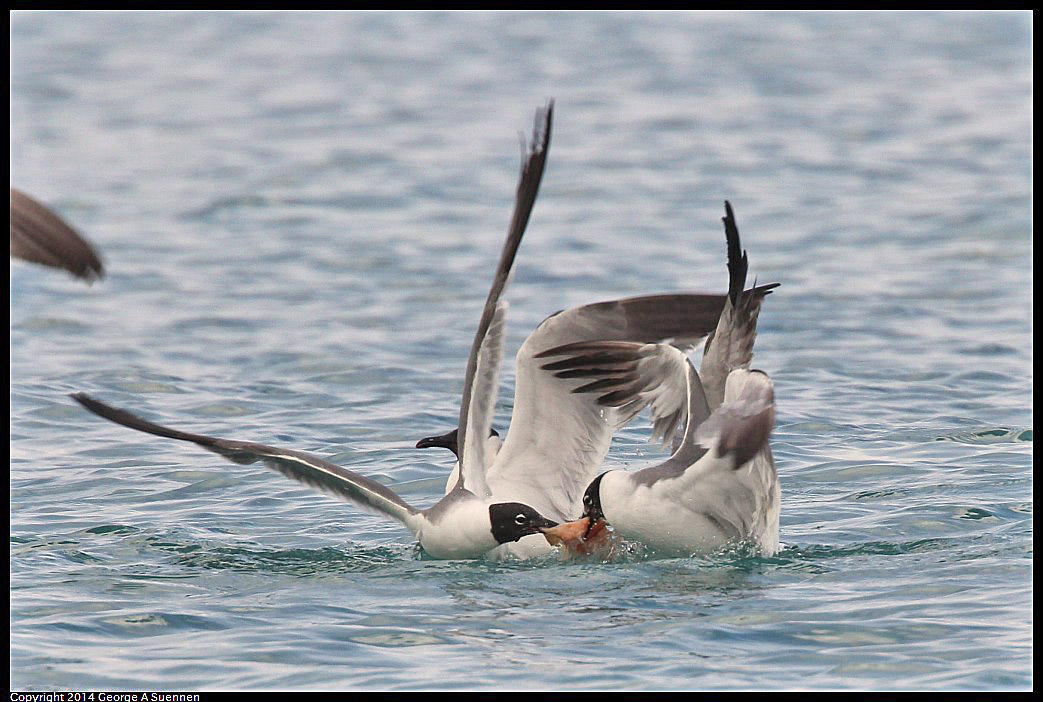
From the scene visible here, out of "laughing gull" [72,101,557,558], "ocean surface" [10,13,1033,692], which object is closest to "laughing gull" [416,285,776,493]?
"laughing gull" [72,101,557,558]

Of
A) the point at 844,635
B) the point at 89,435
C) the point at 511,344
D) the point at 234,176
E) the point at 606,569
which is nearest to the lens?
the point at 844,635

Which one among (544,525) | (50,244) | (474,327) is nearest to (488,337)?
(544,525)

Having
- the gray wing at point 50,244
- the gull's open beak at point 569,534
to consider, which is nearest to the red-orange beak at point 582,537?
the gull's open beak at point 569,534

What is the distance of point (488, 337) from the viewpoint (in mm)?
8719

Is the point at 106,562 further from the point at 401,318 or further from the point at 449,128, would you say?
the point at 449,128

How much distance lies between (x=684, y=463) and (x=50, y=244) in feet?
10.4

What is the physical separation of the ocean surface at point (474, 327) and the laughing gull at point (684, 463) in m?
0.19

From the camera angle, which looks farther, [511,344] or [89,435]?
[511,344]

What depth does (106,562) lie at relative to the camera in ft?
29.7

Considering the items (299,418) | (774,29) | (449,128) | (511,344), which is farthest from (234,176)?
(774,29)

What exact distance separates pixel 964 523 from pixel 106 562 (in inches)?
181

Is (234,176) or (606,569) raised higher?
(234,176)

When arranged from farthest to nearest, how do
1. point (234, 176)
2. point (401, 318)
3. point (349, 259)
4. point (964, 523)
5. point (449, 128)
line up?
point (449, 128) < point (234, 176) < point (349, 259) < point (401, 318) < point (964, 523)

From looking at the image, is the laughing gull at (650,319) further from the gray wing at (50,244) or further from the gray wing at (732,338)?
the gray wing at (50,244)
